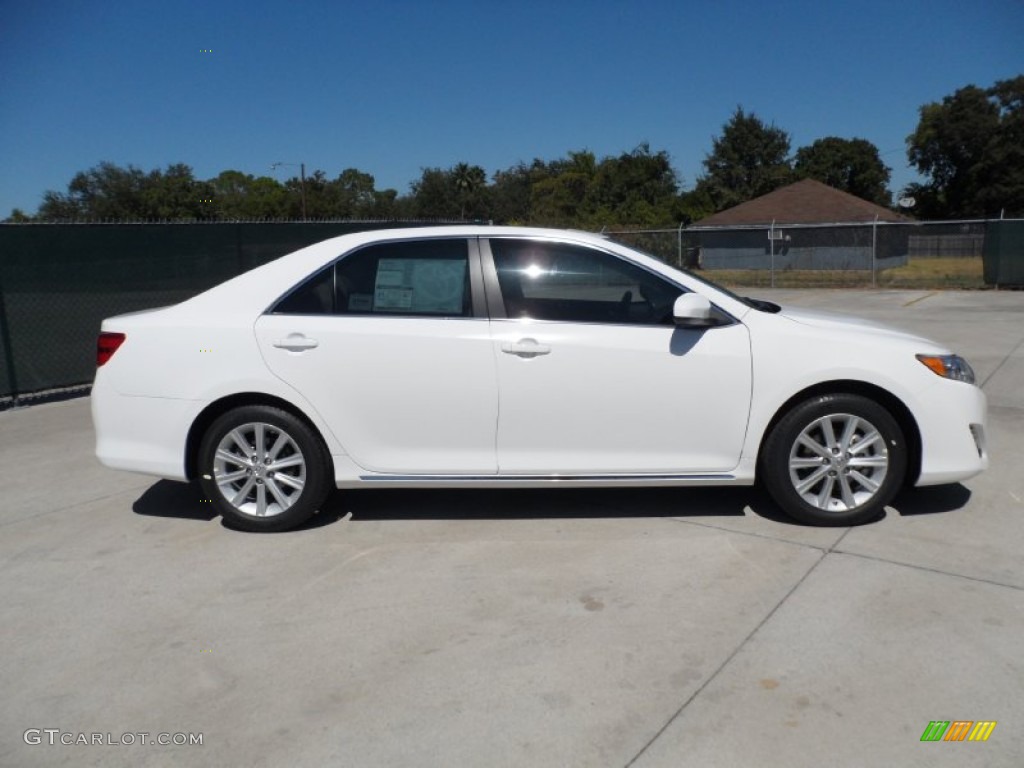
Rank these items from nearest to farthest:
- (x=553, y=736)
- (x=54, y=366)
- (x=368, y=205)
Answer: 1. (x=553, y=736)
2. (x=54, y=366)
3. (x=368, y=205)

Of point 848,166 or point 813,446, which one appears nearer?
point 813,446

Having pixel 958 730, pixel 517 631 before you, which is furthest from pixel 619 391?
pixel 958 730

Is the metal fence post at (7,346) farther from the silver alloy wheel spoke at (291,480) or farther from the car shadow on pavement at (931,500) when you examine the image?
the car shadow on pavement at (931,500)

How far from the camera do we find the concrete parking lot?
288 centimetres

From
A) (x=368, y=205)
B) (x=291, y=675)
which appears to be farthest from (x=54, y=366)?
(x=368, y=205)

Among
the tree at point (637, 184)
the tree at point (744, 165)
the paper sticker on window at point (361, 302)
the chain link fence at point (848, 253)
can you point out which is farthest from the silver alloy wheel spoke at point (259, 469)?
the tree at point (744, 165)

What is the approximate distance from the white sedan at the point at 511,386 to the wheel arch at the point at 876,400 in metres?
0.01

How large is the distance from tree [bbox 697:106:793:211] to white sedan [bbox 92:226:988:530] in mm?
59551

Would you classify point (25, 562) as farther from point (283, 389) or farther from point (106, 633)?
point (283, 389)

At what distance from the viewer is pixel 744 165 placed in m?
62.4

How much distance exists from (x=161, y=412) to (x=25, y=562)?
1.01 meters

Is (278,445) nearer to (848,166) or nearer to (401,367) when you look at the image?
(401,367)

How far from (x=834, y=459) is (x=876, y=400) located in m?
0.39

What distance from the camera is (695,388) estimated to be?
14.7ft
